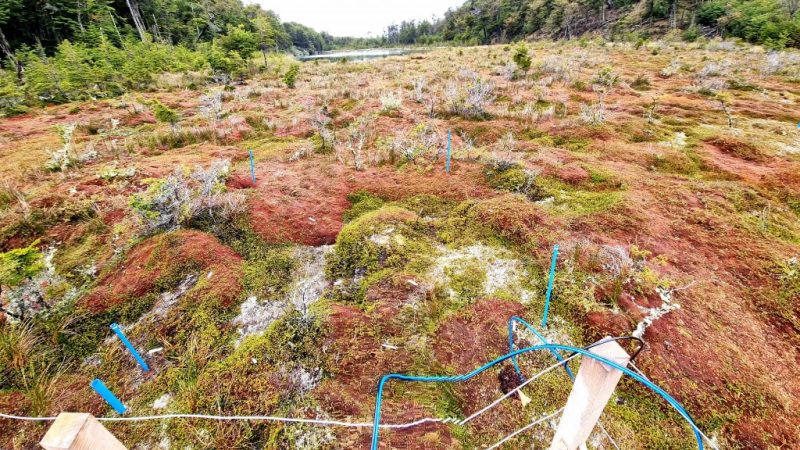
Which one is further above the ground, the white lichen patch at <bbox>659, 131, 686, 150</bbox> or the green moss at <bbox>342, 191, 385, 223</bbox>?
the white lichen patch at <bbox>659, 131, 686, 150</bbox>

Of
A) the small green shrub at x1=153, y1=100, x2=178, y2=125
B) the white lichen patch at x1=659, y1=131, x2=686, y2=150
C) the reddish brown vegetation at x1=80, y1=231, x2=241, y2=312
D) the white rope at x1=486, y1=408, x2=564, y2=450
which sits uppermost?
the small green shrub at x1=153, y1=100, x2=178, y2=125

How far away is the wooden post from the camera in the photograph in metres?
0.98

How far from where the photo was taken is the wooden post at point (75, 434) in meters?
0.98

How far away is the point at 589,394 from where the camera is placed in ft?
4.44

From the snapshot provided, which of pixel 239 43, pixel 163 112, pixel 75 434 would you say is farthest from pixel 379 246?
pixel 239 43

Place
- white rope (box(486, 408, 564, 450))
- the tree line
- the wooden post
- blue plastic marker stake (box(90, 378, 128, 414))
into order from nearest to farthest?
the wooden post
blue plastic marker stake (box(90, 378, 128, 414))
white rope (box(486, 408, 564, 450))
the tree line

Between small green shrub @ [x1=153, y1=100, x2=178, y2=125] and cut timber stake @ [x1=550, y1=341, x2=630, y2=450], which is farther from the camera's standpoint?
small green shrub @ [x1=153, y1=100, x2=178, y2=125]

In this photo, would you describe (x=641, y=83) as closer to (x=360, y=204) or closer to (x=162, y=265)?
(x=360, y=204)

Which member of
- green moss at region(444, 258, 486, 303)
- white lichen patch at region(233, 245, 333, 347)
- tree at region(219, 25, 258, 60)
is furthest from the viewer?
tree at region(219, 25, 258, 60)

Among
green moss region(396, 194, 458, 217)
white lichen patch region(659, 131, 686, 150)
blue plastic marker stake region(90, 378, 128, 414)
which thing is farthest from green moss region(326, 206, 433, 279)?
white lichen patch region(659, 131, 686, 150)

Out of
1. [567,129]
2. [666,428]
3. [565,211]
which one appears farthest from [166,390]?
[567,129]

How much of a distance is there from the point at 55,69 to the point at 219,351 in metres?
16.1

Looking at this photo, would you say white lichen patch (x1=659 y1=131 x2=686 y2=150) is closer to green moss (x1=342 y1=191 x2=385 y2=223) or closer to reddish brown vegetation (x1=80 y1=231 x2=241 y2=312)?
green moss (x1=342 y1=191 x2=385 y2=223)

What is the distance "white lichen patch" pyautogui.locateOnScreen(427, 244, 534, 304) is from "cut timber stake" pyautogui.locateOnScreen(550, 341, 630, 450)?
155 centimetres
